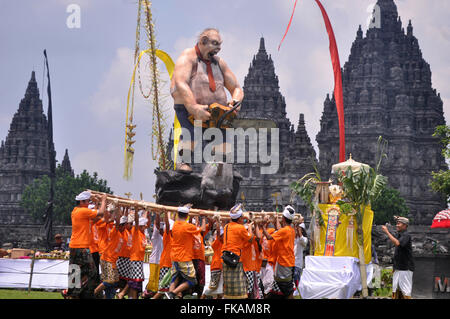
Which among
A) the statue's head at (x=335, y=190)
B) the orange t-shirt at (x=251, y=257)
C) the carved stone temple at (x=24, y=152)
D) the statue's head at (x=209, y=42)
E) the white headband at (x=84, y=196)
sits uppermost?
the carved stone temple at (x=24, y=152)

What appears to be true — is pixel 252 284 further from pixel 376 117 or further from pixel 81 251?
pixel 376 117

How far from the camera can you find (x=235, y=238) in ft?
39.2

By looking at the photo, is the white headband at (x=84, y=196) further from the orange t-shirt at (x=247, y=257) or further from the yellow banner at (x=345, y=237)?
the yellow banner at (x=345, y=237)

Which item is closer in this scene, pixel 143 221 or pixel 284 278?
pixel 284 278

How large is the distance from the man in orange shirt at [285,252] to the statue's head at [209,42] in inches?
164

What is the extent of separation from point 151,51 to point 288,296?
6.89 meters

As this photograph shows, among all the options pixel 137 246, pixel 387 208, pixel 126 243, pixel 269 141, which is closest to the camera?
pixel 126 243

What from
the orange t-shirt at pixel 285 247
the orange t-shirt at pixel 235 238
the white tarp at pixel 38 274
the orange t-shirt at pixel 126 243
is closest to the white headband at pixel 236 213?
the orange t-shirt at pixel 235 238

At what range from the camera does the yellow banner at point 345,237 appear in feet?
55.4

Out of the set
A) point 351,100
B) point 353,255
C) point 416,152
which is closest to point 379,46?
point 351,100

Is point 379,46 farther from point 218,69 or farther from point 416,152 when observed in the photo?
point 218,69

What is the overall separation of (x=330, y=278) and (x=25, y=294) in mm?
6865

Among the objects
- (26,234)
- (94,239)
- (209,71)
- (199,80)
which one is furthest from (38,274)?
(26,234)

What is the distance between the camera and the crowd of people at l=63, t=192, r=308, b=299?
38.8 ft
